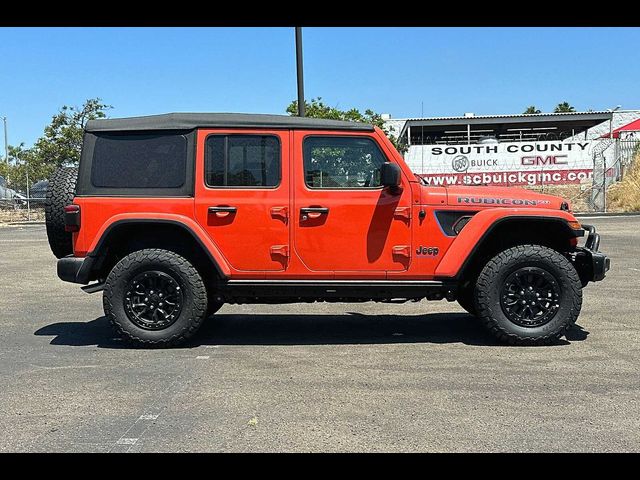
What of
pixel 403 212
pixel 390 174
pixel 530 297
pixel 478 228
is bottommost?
pixel 530 297

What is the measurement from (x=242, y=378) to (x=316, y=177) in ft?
6.59

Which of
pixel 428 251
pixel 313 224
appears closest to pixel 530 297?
pixel 428 251

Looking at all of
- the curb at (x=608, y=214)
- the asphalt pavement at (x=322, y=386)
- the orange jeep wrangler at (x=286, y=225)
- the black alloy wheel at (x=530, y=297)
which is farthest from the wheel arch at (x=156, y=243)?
the curb at (x=608, y=214)

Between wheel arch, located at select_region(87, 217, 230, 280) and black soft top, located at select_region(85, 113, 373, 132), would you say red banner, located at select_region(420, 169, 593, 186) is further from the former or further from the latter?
wheel arch, located at select_region(87, 217, 230, 280)

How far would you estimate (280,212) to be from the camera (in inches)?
227

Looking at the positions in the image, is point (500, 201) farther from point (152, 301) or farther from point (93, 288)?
point (93, 288)

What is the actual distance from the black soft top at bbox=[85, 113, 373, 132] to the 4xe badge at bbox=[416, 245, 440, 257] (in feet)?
3.98

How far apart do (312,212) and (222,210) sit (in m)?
0.82

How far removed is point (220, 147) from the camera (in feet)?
19.2

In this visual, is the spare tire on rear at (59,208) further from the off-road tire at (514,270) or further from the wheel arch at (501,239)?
the off-road tire at (514,270)

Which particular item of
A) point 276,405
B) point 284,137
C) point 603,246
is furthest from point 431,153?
point 276,405

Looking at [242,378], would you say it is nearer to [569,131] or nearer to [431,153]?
[431,153]

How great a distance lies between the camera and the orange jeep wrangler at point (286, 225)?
5.75 meters

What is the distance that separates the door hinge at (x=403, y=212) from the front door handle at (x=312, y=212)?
648 millimetres
